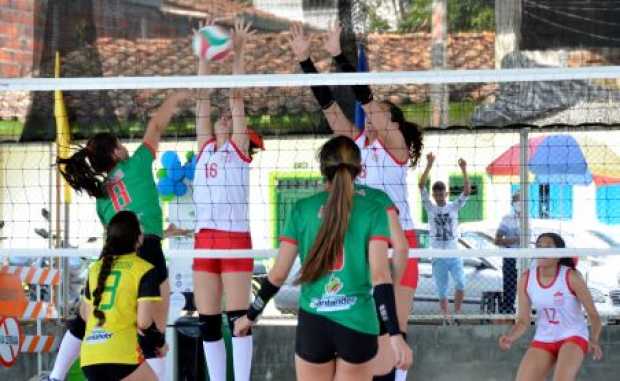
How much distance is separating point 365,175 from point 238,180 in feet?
2.77

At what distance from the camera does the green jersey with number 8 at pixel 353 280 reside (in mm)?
6699

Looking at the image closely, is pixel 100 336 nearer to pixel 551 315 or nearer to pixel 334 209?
pixel 334 209

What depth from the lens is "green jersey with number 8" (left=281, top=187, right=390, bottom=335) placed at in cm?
670

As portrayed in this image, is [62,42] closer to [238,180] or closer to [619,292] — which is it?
[238,180]

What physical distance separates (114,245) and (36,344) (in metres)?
4.71

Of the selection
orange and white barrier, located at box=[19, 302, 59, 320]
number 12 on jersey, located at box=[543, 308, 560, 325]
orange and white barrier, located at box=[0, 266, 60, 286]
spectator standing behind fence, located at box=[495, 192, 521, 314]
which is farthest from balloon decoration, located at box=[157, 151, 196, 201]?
number 12 on jersey, located at box=[543, 308, 560, 325]

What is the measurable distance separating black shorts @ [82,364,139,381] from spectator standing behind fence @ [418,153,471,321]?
502 centimetres

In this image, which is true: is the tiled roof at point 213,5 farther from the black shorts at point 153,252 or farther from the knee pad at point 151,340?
the knee pad at point 151,340

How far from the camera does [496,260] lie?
45.0 ft

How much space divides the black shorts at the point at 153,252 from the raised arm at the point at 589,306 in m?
3.04

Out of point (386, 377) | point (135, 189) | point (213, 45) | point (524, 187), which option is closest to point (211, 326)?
point (135, 189)

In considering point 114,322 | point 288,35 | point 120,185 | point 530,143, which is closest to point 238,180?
point 120,185

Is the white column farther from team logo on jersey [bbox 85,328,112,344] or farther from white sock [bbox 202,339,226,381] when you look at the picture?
team logo on jersey [bbox 85,328,112,344]

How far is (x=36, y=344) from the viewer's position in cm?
1218
